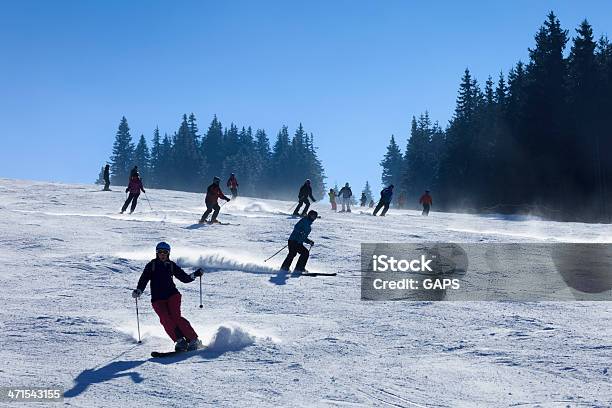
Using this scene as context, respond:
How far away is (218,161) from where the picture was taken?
422 feet

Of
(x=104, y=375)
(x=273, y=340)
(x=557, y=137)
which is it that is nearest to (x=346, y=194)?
(x=557, y=137)

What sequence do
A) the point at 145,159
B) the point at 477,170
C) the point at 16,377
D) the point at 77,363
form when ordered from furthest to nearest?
the point at 145,159 < the point at 477,170 < the point at 77,363 < the point at 16,377

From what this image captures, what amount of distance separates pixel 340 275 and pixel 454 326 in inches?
217

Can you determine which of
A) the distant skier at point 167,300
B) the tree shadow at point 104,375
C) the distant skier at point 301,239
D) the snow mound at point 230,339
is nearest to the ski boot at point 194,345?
the distant skier at point 167,300

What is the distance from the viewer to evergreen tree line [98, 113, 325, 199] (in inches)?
4614

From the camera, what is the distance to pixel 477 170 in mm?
64250

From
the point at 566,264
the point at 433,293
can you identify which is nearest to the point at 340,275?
the point at 433,293

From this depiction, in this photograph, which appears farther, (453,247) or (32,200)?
(32,200)

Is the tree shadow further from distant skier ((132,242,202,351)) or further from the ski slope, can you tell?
distant skier ((132,242,202,351))

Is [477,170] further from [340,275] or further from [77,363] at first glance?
[77,363]

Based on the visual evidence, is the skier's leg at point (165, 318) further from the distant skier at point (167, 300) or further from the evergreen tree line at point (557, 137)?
the evergreen tree line at point (557, 137)

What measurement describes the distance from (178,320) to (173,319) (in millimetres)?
73

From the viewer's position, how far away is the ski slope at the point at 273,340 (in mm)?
7207

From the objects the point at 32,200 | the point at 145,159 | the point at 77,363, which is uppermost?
the point at 145,159
